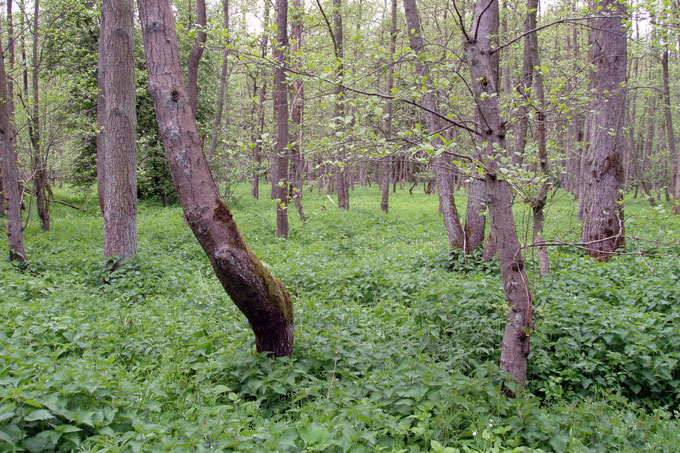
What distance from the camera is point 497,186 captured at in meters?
3.79

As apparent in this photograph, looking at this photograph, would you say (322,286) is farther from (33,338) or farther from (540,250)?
(33,338)

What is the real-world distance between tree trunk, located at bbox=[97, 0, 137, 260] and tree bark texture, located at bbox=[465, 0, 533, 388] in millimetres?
7240

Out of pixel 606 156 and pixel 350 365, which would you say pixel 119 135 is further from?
pixel 606 156

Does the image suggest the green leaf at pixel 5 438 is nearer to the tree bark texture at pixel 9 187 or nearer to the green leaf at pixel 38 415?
the green leaf at pixel 38 415

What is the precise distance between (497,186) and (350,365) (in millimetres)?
2254

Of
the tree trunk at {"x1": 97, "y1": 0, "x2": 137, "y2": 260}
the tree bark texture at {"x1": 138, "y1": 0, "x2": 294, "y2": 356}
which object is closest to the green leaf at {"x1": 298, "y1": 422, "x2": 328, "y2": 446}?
the tree bark texture at {"x1": 138, "y1": 0, "x2": 294, "y2": 356}

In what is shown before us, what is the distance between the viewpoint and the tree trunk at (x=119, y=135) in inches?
328

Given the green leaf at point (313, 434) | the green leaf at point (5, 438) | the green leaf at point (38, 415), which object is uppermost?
the green leaf at point (38, 415)

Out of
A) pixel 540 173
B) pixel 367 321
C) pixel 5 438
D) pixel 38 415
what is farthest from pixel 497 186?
pixel 5 438

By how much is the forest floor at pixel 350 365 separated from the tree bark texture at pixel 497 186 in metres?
0.53

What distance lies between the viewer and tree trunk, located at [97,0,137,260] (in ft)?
27.4

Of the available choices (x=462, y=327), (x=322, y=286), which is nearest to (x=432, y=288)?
(x=462, y=327)

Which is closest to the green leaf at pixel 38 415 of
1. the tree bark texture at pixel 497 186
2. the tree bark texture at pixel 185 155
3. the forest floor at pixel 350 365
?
the forest floor at pixel 350 365

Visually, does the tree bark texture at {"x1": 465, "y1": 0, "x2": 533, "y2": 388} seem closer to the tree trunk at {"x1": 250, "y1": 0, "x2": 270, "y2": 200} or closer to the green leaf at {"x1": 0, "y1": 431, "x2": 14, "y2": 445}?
the tree trunk at {"x1": 250, "y1": 0, "x2": 270, "y2": 200}
